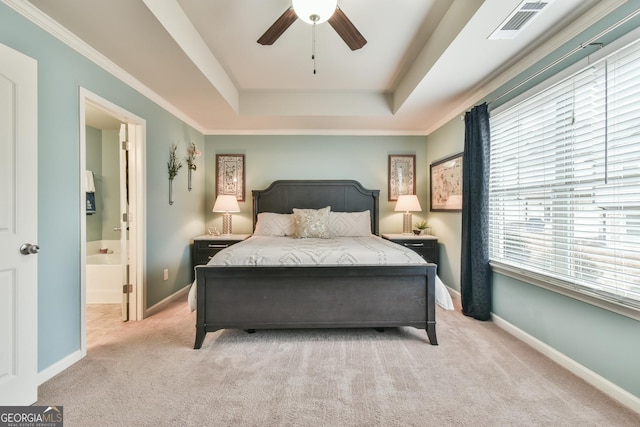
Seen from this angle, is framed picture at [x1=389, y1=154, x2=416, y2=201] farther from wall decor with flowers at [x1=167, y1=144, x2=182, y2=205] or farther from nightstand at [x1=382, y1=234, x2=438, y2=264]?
wall decor with flowers at [x1=167, y1=144, x2=182, y2=205]

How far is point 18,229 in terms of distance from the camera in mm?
1541

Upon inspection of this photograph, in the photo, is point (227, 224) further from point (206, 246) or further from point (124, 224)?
point (124, 224)

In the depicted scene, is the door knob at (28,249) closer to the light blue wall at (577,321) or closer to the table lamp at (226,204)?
the table lamp at (226,204)

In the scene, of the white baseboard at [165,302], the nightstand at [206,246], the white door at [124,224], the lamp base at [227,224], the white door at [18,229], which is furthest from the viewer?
the lamp base at [227,224]

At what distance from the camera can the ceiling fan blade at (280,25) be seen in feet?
6.07

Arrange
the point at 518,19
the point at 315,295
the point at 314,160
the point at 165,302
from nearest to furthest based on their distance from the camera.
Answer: the point at 518,19, the point at 315,295, the point at 165,302, the point at 314,160

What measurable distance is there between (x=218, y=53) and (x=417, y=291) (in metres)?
3.02

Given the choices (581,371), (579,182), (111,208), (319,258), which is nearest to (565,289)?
(581,371)

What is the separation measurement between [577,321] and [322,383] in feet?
6.03

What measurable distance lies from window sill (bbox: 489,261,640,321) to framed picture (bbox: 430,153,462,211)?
1.06 m

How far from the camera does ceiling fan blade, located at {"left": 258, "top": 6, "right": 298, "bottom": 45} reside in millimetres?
1849

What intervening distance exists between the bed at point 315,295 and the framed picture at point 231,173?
235 centimetres

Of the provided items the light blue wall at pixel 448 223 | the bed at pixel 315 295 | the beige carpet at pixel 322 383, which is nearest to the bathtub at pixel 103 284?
the beige carpet at pixel 322 383

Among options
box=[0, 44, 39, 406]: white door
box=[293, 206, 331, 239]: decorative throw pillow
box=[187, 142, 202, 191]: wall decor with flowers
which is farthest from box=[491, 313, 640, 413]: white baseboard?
box=[187, 142, 202, 191]: wall decor with flowers
